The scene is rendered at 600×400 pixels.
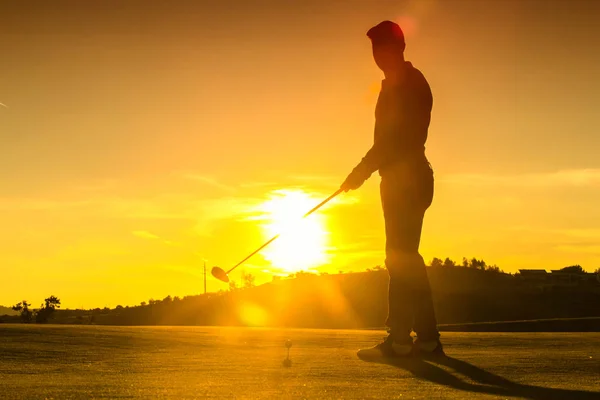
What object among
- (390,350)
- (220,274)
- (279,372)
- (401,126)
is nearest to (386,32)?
(401,126)

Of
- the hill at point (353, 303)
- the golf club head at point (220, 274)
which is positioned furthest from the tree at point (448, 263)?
the golf club head at point (220, 274)

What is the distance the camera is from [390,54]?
896 cm

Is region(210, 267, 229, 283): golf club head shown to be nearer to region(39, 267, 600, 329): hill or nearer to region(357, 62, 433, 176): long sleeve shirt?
region(357, 62, 433, 176): long sleeve shirt

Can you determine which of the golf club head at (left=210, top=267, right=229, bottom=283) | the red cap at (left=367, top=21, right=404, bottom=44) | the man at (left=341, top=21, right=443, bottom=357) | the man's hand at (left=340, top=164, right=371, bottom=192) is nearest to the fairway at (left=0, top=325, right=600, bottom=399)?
the man at (left=341, top=21, right=443, bottom=357)

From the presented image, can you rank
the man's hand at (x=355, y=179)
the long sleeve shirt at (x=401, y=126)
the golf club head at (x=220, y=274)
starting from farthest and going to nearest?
the golf club head at (x=220, y=274) < the man's hand at (x=355, y=179) < the long sleeve shirt at (x=401, y=126)

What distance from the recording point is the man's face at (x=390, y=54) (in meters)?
8.94

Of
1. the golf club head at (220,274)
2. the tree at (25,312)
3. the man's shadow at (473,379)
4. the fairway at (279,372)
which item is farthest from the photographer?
the tree at (25,312)

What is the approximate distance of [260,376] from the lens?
22.4ft

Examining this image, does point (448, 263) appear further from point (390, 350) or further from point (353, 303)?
point (390, 350)

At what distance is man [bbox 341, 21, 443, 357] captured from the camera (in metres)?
8.73

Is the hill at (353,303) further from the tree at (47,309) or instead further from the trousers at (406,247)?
the trousers at (406,247)

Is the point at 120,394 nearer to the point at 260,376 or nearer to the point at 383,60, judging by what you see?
the point at 260,376

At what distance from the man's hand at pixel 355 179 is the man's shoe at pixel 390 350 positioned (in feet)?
5.60

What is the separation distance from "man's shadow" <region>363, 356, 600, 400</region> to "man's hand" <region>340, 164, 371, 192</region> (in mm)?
1927
